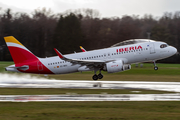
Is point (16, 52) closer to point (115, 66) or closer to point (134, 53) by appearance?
point (115, 66)

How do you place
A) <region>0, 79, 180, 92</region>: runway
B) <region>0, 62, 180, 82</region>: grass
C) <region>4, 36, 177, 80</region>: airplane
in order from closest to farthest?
<region>0, 79, 180, 92</region>: runway < <region>4, 36, 177, 80</region>: airplane < <region>0, 62, 180, 82</region>: grass

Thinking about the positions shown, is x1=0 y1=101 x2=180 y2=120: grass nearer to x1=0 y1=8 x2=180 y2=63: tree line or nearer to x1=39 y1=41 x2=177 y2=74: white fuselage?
x1=39 y1=41 x2=177 y2=74: white fuselage

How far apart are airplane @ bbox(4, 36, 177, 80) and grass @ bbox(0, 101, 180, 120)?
13.0m

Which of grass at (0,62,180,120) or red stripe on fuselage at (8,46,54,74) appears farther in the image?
red stripe on fuselage at (8,46,54,74)

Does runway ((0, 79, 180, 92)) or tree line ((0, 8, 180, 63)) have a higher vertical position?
tree line ((0, 8, 180, 63))

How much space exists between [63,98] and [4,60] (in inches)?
2815

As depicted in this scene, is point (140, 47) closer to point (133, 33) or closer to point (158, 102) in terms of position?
point (158, 102)

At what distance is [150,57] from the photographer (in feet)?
102

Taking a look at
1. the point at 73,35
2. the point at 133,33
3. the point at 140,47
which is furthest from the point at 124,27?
the point at 140,47

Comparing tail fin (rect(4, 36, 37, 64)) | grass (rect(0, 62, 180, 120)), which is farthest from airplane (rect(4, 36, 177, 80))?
grass (rect(0, 62, 180, 120))

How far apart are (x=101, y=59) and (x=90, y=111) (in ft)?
54.6

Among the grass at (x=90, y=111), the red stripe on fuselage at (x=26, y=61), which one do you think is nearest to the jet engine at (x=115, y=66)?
the red stripe on fuselage at (x=26, y=61)

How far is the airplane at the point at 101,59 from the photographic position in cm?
3088

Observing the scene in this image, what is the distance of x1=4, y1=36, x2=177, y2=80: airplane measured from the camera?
30.9 m
